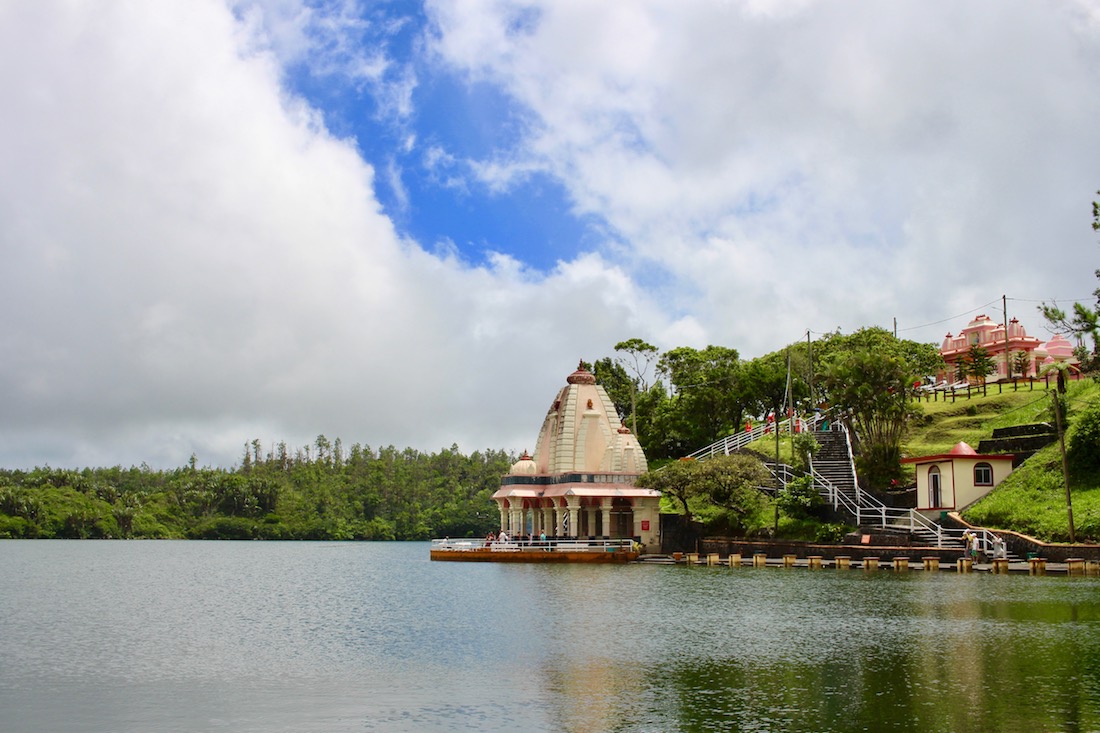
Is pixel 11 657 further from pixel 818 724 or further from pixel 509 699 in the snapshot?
pixel 818 724

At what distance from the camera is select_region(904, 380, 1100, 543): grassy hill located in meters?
44.0

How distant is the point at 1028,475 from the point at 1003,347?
39209 millimetres

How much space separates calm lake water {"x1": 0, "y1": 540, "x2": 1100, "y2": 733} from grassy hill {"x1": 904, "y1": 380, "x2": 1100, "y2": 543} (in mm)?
6206

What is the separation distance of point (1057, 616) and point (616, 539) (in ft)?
109

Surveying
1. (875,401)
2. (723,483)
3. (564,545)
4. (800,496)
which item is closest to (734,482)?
(723,483)

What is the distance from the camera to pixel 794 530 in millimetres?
54375

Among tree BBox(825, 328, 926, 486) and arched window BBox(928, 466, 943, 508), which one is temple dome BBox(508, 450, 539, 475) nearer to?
tree BBox(825, 328, 926, 486)

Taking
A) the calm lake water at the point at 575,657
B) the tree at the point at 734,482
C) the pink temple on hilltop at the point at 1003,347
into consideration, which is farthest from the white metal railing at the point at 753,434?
the calm lake water at the point at 575,657

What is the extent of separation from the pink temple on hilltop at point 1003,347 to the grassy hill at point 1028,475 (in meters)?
14.4

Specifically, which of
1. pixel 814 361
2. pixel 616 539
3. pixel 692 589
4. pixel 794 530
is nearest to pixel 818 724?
pixel 692 589

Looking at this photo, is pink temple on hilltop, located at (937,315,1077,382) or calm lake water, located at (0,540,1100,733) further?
pink temple on hilltop, located at (937,315,1077,382)

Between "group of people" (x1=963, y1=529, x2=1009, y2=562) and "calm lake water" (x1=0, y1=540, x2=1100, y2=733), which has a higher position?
"group of people" (x1=963, y1=529, x2=1009, y2=562)

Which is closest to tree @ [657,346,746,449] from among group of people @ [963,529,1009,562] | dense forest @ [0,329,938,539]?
dense forest @ [0,329,938,539]

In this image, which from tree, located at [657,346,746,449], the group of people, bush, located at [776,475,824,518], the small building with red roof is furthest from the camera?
tree, located at [657,346,746,449]
